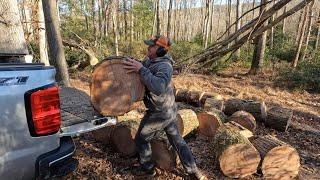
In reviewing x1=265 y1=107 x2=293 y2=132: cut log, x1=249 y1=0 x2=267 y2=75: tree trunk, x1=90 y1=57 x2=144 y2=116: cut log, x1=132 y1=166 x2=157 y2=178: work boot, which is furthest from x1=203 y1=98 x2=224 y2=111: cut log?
x1=249 y1=0 x2=267 y2=75: tree trunk

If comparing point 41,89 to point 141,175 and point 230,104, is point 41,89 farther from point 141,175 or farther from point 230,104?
point 230,104

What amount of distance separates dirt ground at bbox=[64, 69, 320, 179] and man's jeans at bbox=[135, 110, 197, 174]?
376mm

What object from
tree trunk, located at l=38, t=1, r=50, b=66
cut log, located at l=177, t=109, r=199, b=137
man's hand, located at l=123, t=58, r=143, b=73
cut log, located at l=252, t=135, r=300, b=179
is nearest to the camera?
man's hand, located at l=123, t=58, r=143, b=73

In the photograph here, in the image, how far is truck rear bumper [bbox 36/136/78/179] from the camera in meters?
2.89

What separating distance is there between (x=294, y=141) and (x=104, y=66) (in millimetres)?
4558

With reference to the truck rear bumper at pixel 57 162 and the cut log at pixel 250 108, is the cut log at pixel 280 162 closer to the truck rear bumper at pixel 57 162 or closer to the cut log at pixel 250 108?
the cut log at pixel 250 108

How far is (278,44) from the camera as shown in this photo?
25.0 meters

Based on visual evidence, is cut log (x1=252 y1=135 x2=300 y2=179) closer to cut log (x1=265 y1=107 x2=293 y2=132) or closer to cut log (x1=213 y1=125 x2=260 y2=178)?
cut log (x1=213 y1=125 x2=260 y2=178)

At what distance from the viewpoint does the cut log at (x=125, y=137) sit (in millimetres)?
5461

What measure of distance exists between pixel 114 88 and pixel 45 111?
1.65 metres

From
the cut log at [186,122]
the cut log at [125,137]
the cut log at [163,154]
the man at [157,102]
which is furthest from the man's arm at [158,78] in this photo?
the cut log at [186,122]

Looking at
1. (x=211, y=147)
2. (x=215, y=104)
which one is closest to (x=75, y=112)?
(x=211, y=147)

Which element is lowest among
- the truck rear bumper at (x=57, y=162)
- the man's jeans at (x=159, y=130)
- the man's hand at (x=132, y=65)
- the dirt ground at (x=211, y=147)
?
the dirt ground at (x=211, y=147)

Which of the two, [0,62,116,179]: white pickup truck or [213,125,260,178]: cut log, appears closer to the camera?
[0,62,116,179]: white pickup truck
